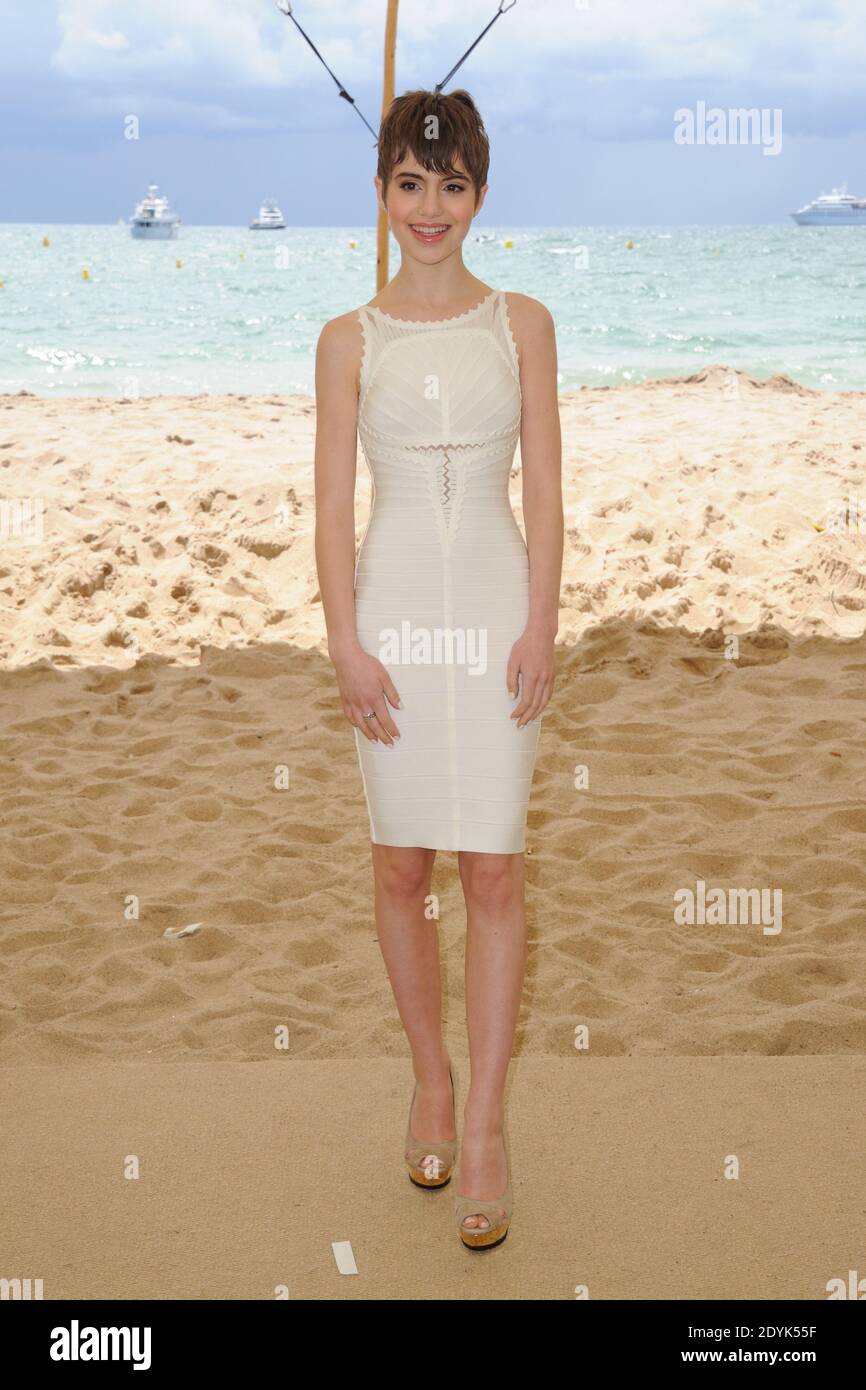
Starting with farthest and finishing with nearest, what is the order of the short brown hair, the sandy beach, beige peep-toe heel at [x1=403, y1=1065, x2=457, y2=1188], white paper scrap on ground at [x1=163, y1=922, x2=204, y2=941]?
white paper scrap on ground at [x1=163, y1=922, x2=204, y2=941]
beige peep-toe heel at [x1=403, y1=1065, x2=457, y2=1188]
the sandy beach
the short brown hair

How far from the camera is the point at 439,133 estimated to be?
200 centimetres

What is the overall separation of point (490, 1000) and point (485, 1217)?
344 millimetres

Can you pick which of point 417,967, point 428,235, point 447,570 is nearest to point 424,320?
point 428,235

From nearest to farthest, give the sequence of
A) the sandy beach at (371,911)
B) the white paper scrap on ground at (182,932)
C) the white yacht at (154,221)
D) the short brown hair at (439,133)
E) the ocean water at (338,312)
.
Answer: the short brown hair at (439,133) → the sandy beach at (371,911) → the white paper scrap on ground at (182,932) → the ocean water at (338,312) → the white yacht at (154,221)

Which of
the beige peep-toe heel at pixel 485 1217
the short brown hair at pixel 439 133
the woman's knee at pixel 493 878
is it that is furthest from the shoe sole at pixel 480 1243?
the short brown hair at pixel 439 133

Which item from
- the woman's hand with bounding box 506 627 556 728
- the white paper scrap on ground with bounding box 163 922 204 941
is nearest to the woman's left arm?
the woman's hand with bounding box 506 627 556 728

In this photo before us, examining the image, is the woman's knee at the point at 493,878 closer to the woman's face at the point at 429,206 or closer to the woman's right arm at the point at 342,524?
the woman's right arm at the point at 342,524

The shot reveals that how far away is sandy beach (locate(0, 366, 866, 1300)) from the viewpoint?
2.21m

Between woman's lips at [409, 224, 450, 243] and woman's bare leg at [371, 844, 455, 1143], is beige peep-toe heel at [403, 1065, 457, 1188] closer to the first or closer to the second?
woman's bare leg at [371, 844, 455, 1143]

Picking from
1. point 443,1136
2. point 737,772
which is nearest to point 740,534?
point 737,772

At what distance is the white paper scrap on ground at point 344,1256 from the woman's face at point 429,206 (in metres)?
1.58

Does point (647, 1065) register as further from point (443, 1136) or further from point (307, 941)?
point (307, 941)

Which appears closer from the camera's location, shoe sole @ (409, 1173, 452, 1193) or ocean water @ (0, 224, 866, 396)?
shoe sole @ (409, 1173, 452, 1193)

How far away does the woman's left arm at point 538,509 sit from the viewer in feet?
6.84
